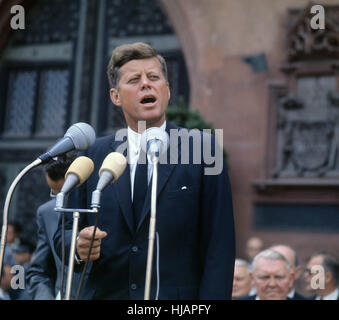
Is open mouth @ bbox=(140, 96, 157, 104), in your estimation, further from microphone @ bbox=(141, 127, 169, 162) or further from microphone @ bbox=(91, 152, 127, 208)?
microphone @ bbox=(91, 152, 127, 208)

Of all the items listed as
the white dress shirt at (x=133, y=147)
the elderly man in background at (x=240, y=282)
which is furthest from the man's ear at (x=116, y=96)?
the elderly man in background at (x=240, y=282)

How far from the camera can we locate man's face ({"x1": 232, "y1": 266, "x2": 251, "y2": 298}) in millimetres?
6137

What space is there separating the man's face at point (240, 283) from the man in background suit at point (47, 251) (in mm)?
2309

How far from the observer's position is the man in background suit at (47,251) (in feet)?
13.3

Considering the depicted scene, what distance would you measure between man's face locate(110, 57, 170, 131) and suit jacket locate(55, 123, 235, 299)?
0.22m

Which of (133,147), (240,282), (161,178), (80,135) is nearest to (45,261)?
(133,147)

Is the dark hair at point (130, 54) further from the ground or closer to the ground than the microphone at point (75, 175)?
further from the ground

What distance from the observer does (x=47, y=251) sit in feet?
13.8

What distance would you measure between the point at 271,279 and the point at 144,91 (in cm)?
296

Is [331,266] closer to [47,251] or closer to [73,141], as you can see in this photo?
[47,251]

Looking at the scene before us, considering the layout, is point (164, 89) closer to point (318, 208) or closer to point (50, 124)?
point (318, 208)

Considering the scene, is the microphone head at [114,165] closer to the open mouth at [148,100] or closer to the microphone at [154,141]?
the microphone at [154,141]
